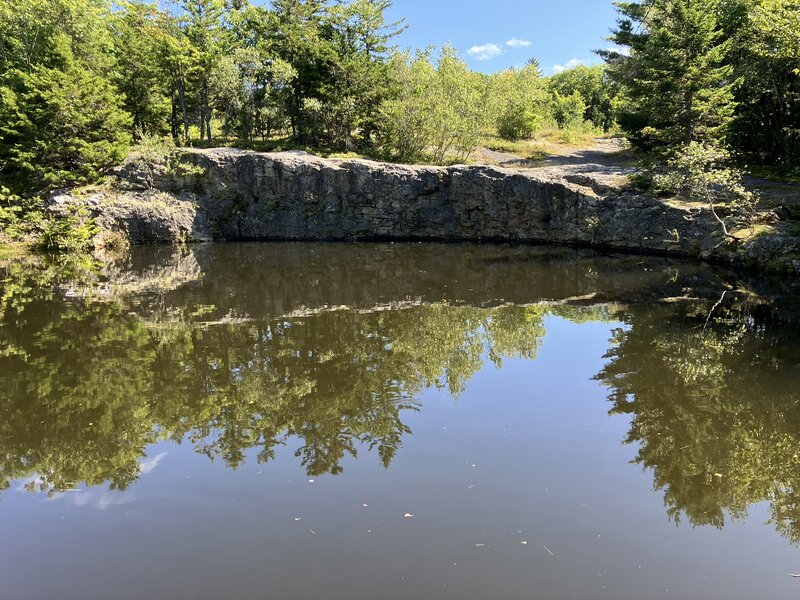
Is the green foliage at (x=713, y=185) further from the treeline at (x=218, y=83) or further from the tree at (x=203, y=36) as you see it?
the tree at (x=203, y=36)

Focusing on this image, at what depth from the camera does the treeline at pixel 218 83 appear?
28469 mm

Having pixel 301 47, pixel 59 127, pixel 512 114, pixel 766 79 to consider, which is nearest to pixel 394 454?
pixel 766 79

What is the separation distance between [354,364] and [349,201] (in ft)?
63.3

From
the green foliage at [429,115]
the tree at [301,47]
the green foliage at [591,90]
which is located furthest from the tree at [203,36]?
the green foliage at [591,90]

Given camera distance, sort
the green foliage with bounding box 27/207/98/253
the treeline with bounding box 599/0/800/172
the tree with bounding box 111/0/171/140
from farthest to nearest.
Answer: the tree with bounding box 111/0/171/140, the green foliage with bounding box 27/207/98/253, the treeline with bounding box 599/0/800/172

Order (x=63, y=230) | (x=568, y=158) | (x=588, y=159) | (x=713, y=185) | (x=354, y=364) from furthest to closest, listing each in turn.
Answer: (x=568, y=158) → (x=588, y=159) → (x=63, y=230) → (x=713, y=185) → (x=354, y=364)

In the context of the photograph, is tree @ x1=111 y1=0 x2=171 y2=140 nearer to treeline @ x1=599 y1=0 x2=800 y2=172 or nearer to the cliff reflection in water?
the cliff reflection in water

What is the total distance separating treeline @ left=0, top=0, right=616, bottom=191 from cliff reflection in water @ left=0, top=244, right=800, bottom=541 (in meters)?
12.9

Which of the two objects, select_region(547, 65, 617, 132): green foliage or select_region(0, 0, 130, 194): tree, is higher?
select_region(547, 65, 617, 132): green foliage

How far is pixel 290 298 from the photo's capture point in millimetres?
16328

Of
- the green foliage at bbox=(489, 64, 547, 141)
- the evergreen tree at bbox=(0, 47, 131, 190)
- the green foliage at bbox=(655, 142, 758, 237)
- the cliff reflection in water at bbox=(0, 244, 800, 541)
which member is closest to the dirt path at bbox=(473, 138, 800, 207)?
the green foliage at bbox=(655, 142, 758, 237)

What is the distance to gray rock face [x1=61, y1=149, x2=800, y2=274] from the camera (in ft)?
83.4

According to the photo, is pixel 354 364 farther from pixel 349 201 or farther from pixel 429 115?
pixel 429 115

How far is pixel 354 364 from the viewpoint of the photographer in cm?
1039
